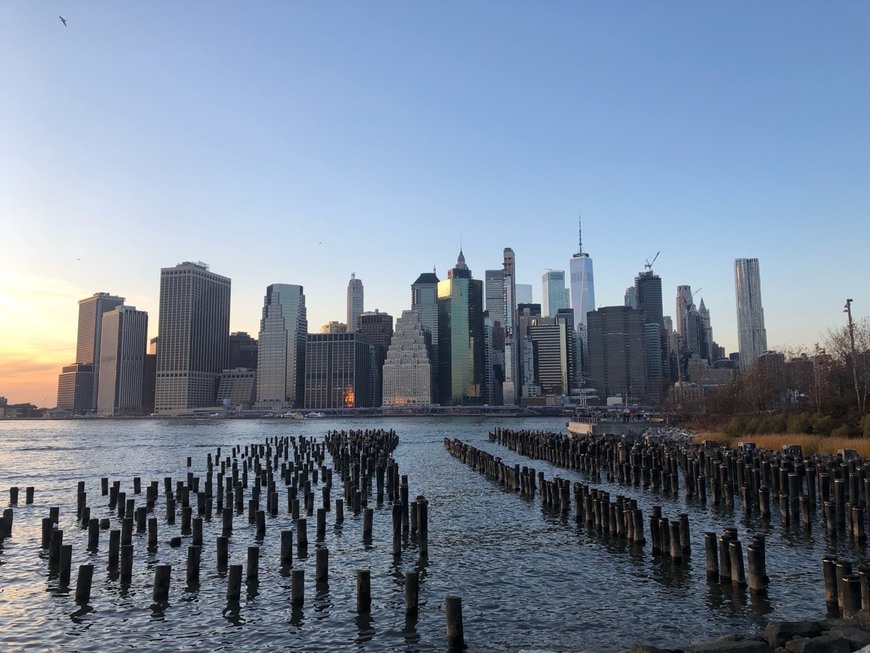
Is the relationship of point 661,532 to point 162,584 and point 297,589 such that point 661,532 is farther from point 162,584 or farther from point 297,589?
point 162,584

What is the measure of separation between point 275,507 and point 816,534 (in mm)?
27548

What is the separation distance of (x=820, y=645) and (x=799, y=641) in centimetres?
38

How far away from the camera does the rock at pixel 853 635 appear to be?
13281mm

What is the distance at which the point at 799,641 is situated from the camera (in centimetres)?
1324

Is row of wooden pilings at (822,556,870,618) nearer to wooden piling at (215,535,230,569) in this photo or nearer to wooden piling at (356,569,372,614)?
wooden piling at (356,569,372,614)

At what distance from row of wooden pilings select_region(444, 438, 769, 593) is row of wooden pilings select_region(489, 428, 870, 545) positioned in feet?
18.5

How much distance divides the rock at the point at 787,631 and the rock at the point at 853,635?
1.14 feet

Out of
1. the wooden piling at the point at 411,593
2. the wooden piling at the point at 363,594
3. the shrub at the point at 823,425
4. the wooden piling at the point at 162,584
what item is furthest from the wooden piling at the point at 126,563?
the shrub at the point at 823,425

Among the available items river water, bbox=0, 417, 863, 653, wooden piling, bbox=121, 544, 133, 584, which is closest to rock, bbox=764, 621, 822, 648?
river water, bbox=0, 417, 863, 653

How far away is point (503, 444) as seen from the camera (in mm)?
103750

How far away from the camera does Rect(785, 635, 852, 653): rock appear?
42.4 ft

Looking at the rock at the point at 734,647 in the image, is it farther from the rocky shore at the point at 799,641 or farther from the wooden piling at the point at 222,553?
the wooden piling at the point at 222,553

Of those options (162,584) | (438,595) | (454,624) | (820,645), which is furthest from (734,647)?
(162,584)

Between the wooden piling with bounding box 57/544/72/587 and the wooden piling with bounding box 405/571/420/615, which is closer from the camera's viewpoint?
the wooden piling with bounding box 405/571/420/615
